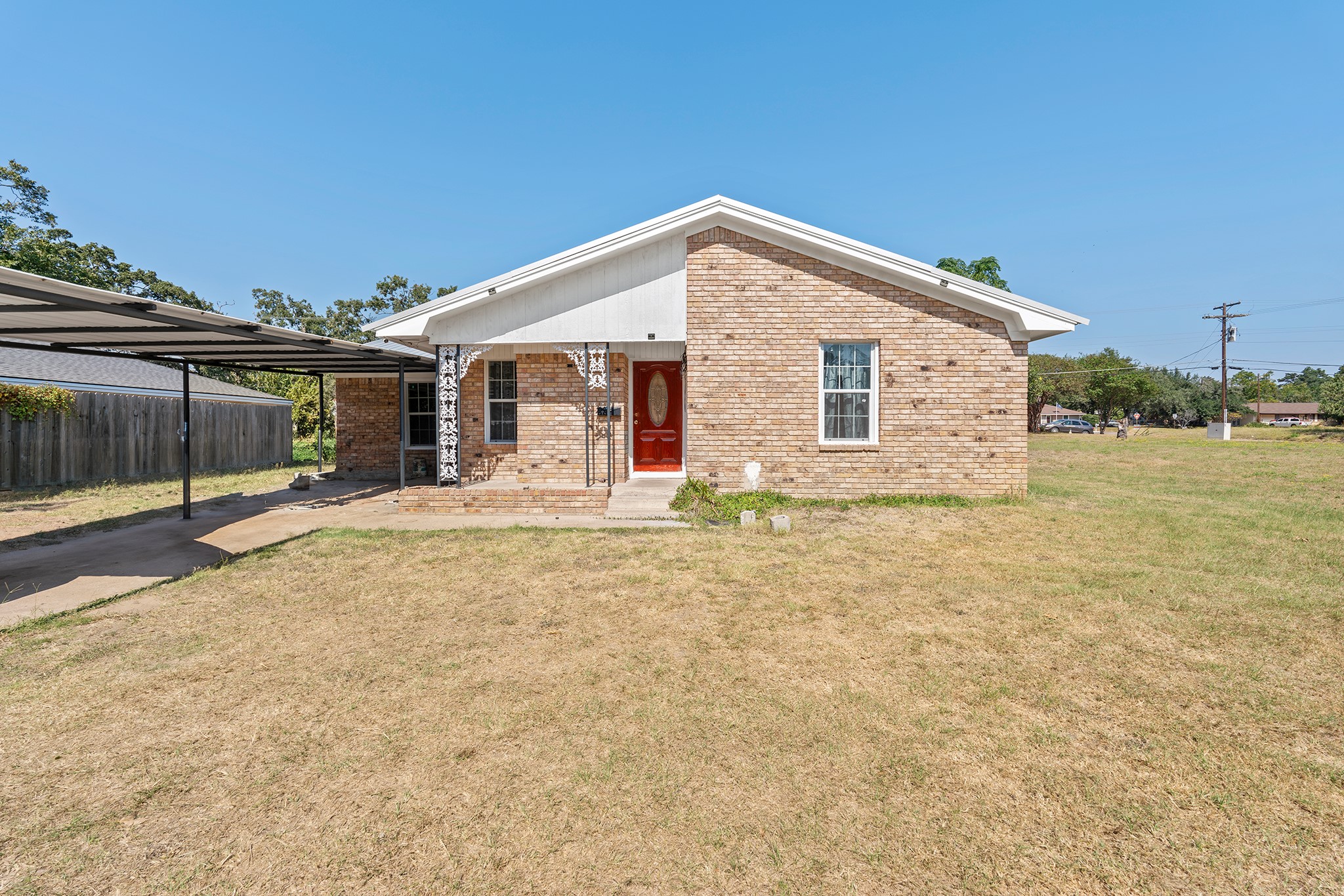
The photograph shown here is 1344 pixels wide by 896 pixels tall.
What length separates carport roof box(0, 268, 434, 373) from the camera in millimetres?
5633

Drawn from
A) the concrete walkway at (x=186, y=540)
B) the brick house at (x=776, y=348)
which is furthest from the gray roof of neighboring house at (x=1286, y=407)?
the concrete walkway at (x=186, y=540)

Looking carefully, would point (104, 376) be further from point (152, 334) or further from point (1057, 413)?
point (1057, 413)

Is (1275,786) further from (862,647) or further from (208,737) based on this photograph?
(208,737)

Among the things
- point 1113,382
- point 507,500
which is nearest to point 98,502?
point 507,500

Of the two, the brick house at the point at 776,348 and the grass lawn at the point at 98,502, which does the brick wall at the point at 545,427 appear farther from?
the grass lawn at the point at 98,502

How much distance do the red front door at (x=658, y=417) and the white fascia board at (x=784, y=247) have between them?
2.66 metres

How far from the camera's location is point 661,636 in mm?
4641

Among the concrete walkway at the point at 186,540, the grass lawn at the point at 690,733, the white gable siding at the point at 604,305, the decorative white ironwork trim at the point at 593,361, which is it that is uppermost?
the white gable siding at the point at 604,305

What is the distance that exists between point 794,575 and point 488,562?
143 inches

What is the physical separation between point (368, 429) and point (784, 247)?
38.2ft

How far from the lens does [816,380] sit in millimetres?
10578

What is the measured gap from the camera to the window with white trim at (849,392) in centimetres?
Answer: 1071

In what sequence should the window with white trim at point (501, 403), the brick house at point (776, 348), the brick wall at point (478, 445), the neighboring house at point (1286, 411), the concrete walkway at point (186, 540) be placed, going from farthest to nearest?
the neighboring house at point (1286, 411) → the window with white trim at point (501, 403) → the brick wall at point (478, 445) → the brick house at point (776, 348) → the concrete walkway at point (186, 540)

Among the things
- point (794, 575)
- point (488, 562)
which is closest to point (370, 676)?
point (488, 562)
